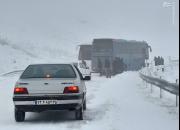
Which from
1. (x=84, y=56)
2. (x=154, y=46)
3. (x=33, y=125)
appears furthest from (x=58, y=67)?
(x=154, y=46)

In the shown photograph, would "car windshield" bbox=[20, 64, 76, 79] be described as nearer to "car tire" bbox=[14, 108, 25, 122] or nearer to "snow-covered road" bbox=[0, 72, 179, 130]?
"car tire" bbox=[14, 108, 25, 122]

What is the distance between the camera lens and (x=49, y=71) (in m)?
12.9

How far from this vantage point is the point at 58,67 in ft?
43.0

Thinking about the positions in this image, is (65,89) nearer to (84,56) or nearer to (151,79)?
(151,79)

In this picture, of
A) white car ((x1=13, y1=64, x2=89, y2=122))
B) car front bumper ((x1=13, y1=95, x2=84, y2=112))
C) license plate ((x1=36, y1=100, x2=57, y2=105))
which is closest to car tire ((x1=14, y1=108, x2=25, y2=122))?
white car ((x1=13, y1=64, x2=89, y2=122))

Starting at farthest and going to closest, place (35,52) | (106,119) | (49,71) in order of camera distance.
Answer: (35,52)
(49,71)
(106,119)

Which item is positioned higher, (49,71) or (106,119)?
(49,71)

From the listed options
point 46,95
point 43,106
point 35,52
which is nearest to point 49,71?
point 46,95

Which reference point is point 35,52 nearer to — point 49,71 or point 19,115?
point 49,71

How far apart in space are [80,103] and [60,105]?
0.53m

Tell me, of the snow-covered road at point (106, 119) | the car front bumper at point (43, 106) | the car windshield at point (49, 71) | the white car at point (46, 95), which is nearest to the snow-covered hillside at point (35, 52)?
the snow-covered road at point (106, 119)

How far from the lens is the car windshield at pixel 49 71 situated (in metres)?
12.5

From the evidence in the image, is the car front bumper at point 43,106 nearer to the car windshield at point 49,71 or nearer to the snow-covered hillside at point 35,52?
the car windshield at point 49,71

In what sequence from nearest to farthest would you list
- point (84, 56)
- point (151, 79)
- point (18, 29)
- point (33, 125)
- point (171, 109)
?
1. point (33, 125)
2. point (171, 109)
3. point (151, 79)
4. point (84, 56)
5. point (18, 29)
